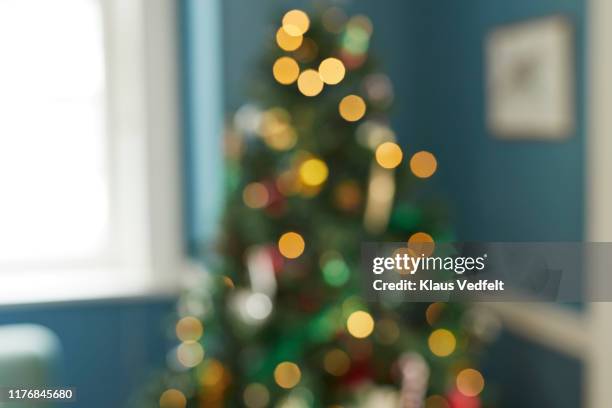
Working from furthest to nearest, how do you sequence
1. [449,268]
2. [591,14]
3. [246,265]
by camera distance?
[246,265]
[591,14]
[449,268]

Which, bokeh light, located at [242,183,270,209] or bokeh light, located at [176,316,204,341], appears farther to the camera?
bokeh light, located at [176,316,204,341]

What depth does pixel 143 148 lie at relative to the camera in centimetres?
220

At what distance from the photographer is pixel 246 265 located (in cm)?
174

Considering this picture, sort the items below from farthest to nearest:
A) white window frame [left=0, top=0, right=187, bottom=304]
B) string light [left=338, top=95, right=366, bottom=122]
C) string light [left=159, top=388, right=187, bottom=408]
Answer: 1. white window frame [left=0, top=0, right=187, bottom=304]
2. string light [left=159, top=388, right=187, bottom=408]
3. string light [left=338, top=95, right=366, bottom=122]

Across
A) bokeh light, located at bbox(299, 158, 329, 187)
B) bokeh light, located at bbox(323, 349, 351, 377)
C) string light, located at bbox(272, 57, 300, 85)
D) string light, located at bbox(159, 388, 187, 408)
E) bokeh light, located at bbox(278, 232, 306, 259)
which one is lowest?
string light, located at bbox(159, 388, 187, 408)

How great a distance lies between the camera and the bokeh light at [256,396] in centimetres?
162

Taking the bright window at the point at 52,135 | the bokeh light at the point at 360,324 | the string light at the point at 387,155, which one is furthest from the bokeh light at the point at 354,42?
the bright window at the point at 52,135

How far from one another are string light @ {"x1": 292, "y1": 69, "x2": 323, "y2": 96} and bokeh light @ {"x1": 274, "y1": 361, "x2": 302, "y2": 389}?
1.66ft

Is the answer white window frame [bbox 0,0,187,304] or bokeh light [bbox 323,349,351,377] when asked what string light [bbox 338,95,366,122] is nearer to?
bokeh light [bbox 323,349,351,377]

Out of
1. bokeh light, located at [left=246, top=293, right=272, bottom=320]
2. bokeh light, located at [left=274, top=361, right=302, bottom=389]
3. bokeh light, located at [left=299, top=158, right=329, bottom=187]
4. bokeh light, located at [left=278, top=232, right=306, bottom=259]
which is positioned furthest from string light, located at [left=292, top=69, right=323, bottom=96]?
bokeh light, located at [left=274, top=361, right=302, bottom=389]

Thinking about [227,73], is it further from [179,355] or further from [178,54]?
[179,355]

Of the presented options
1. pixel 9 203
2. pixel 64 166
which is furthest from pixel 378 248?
pixel 64 166

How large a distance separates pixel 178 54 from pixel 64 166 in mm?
487

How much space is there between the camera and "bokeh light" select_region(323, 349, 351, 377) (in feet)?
5.03
